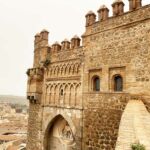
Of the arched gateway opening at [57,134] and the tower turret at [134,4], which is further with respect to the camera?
the arched gateway opening at [57,134]

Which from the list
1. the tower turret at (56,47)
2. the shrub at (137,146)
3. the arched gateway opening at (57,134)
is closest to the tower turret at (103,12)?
the tower turret at (56,47)

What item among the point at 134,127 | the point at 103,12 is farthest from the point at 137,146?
the point at 103,12

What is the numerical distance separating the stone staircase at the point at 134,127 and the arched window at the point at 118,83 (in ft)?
4.23

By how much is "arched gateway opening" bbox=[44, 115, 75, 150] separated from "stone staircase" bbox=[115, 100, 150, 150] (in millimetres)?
5197

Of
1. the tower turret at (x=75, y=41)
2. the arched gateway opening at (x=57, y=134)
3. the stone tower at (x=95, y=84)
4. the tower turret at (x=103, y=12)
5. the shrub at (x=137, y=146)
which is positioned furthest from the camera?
the arched gateway opening at (x=57, y=134)

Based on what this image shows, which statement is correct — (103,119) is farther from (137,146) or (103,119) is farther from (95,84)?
(137,146)

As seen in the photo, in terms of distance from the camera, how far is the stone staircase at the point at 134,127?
694 centimetres

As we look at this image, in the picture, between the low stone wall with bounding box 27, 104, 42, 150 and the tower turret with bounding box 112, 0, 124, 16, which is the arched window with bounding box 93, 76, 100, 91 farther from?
the low stone wall with bounding box 27, 104, 42, 150

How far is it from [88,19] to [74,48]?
160cm

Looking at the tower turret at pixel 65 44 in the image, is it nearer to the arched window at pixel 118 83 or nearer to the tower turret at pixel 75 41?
the tower turret at pixel 75 41

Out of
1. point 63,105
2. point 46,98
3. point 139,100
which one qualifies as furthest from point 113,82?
point 46,98

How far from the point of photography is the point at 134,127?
7.09m

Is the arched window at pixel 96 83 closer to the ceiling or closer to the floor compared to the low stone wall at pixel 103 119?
closer to the ceiling

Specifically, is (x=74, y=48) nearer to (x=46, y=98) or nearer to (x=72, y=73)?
(x=72, y=73)
